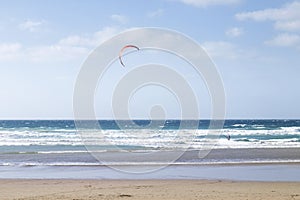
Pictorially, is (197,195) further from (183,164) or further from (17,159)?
(17,159)

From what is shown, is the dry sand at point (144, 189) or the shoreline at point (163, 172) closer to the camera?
the dry sand at point (144, 189)

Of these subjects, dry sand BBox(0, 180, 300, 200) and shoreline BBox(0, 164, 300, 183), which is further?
shoreline BBox(0, 164, 300, 183)

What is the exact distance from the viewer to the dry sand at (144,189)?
11531mm

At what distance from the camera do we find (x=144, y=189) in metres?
12.9

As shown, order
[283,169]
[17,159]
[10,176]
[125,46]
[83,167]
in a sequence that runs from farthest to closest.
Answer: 1. [17,159]
2. [83,167]
3. [283,169]
4. [10,176]
5. [125,46]

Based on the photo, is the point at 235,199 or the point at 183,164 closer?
the point at 235,199

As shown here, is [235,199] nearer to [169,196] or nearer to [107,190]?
[169,196]

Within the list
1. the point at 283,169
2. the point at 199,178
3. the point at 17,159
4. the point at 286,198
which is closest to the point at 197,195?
the point at 286,198

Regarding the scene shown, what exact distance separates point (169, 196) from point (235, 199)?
1713 millimetres

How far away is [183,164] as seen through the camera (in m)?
19.8

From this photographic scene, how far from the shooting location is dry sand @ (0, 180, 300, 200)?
11531 millimetres

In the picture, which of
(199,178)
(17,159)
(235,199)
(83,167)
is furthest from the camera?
(17,159)

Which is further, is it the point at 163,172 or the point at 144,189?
the point at 163,172

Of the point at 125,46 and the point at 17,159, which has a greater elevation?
the point at 125,46
